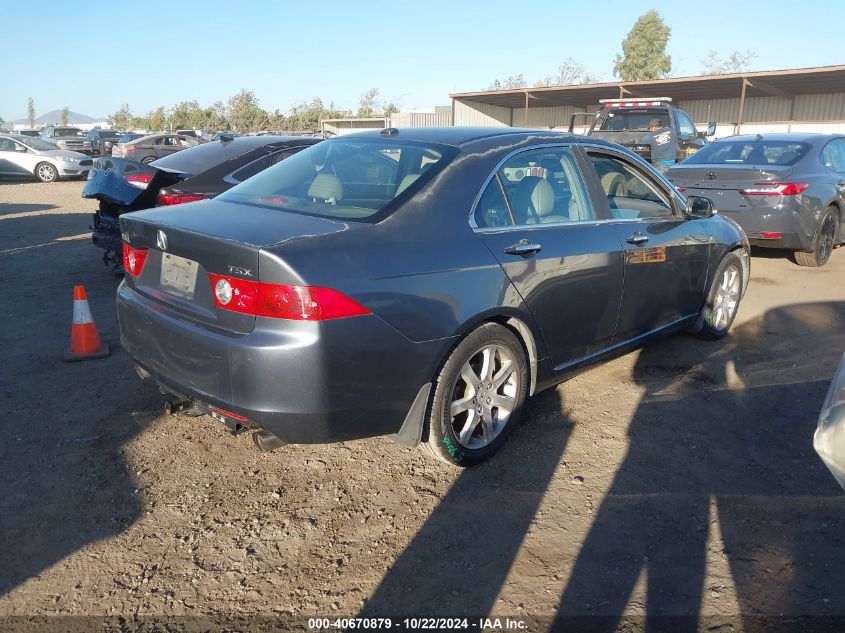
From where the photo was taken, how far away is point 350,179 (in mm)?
3496

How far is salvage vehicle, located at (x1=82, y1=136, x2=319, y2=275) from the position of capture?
19.7 ft

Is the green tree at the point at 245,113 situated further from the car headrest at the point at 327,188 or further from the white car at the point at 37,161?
the car headrest at the point at 327,188

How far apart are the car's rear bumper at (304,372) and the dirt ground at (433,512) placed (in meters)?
0.50

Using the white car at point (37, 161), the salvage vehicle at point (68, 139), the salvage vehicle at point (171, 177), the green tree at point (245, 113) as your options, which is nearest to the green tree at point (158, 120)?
the green tree at point (245, 113)

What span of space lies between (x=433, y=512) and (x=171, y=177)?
460 centimetres

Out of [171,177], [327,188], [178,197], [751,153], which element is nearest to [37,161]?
[171,177]

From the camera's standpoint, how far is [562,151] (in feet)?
13.0

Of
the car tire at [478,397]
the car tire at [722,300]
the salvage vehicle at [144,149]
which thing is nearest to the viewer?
the car tire at [478,397]

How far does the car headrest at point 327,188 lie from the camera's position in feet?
11.1

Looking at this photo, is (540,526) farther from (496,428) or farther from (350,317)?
(350,317)

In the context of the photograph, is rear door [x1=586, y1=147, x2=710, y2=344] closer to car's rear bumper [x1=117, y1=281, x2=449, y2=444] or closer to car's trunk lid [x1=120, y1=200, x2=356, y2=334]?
car's rear bumper [x1=117, y1=281, x2=449, y2=444]

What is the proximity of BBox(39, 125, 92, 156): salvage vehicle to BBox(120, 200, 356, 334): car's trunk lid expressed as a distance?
3018 cm

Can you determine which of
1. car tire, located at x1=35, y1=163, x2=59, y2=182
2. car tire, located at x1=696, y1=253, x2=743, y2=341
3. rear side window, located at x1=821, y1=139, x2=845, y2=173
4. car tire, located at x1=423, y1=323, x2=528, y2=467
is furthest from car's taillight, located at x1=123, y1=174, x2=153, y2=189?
car tire, located at x1=35, y1=163, x2=59, y2=182

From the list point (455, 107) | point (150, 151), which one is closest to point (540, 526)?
point (150, 151)
